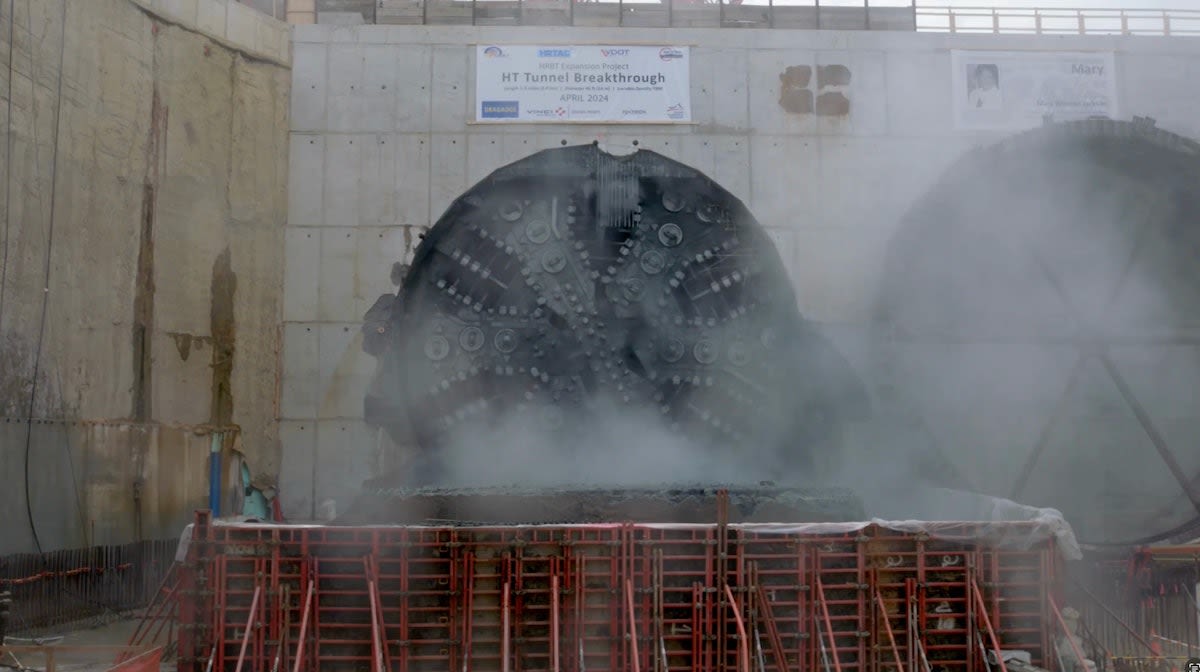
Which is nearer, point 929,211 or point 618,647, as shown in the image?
point 618,647

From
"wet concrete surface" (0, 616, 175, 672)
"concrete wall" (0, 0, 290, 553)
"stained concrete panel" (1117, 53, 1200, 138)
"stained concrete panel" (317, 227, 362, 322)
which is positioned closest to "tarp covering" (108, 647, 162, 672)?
"wet concrete surface" (0, 616, 175, 672)

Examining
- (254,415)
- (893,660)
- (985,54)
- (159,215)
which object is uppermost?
(985,54)

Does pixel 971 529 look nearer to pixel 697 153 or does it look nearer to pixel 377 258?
pixel 697 153

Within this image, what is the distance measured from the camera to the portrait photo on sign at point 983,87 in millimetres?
14070

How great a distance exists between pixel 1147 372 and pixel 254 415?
11.6 meters

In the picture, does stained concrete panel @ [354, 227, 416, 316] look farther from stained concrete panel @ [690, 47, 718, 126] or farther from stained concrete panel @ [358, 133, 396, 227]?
stained concrete panel @ [690, 47, 718, 126]

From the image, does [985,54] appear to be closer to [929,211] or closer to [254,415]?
[929,211]

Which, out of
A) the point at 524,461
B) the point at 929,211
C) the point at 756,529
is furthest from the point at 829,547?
the point at 929,211

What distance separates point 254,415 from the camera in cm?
1316

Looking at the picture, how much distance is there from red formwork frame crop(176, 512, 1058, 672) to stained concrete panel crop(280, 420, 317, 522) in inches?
183

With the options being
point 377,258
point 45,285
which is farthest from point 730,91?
point 45,285

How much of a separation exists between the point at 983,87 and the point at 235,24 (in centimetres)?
957

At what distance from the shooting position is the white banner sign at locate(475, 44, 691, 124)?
13812mm

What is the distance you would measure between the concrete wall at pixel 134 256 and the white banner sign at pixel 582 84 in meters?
2.72
